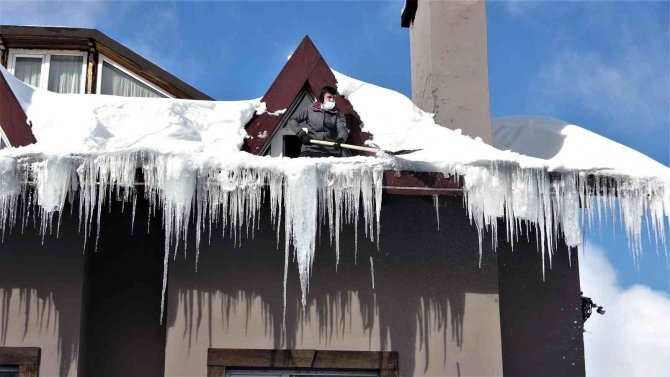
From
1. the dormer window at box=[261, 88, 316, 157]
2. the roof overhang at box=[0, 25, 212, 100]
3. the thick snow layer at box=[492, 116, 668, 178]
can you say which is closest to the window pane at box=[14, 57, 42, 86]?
the roof overhang at box=[0, 25, 212, 100]

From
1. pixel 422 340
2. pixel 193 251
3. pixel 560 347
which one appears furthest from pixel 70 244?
pixel 560 347

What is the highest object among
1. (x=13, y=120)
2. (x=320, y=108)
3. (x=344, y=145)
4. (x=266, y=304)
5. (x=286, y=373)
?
(x=320, y=108)

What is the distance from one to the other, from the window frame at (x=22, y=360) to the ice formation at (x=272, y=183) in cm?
98

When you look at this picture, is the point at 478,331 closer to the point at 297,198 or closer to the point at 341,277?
the point at 341,277

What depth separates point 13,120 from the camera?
311 inches

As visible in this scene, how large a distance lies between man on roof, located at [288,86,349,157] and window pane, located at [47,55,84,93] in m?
4.39

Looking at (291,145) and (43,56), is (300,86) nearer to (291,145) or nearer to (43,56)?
(291,145)

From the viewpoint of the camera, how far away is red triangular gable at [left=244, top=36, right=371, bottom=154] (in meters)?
8.13

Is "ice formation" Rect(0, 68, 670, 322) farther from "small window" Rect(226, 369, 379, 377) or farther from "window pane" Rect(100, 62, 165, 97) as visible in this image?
"window pane" Rect(100, 62, 165, 97)

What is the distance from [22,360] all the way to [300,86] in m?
3.29

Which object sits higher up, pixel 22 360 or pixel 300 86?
pixel 300 86

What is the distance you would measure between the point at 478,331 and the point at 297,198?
6.00ft

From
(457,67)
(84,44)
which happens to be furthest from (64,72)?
(457,67)

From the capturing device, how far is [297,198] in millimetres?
7141
